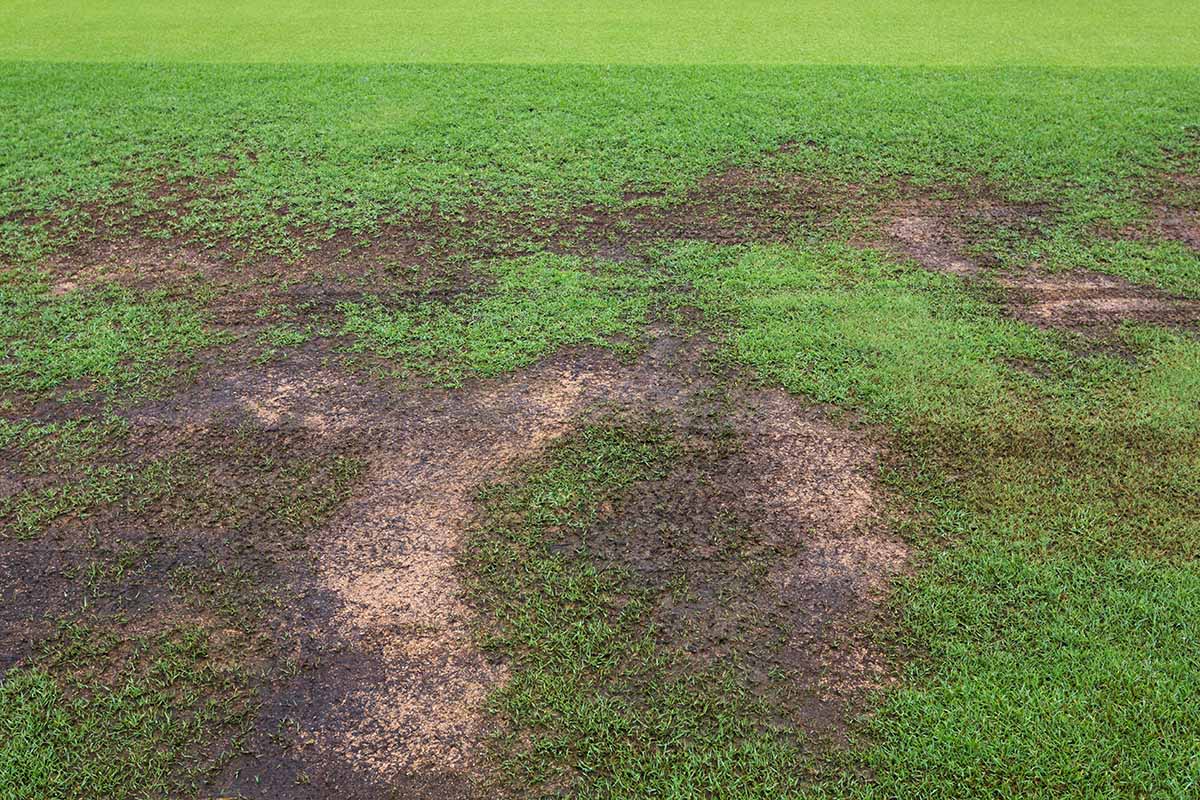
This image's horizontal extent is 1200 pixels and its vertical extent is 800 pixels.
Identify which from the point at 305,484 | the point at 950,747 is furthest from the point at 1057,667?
the point at 305,484

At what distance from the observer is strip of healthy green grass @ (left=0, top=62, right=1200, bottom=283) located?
15.7 feet

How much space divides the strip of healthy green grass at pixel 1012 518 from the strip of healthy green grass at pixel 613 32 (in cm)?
371

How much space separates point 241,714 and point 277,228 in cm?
289

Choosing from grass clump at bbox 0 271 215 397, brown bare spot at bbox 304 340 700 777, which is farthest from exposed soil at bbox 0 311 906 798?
grass clump at bbox 0 271 215 397

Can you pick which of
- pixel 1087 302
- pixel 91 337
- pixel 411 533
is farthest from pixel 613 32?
pixel 411 533

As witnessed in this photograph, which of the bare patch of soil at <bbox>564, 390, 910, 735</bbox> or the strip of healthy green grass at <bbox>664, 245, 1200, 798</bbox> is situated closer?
the strip of healthy green grass at <bbox>664, 245, 1200, 798</bbox>

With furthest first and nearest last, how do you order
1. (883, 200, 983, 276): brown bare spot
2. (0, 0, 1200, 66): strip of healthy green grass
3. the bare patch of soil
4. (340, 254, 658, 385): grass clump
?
A: (0, 0, 1200, 66): strip of healthy green grass, (883, 200, 983, 276): brown bare spot, (340, 254, 658, 385): grass clump, the bare patch of soil

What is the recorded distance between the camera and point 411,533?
8.91 ft

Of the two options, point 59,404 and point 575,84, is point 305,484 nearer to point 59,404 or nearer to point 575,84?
point 59,404

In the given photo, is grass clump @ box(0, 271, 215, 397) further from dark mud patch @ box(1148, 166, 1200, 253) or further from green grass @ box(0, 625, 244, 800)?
dark mud patch @ box(1148, 166, 1200, 253)

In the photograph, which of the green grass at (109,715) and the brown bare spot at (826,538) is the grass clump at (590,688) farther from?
the green grass at (109,715)

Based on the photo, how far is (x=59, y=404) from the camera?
3.28 meters

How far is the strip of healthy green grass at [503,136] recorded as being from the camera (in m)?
4.79

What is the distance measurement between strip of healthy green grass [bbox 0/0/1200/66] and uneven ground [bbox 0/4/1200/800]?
2.00 m
